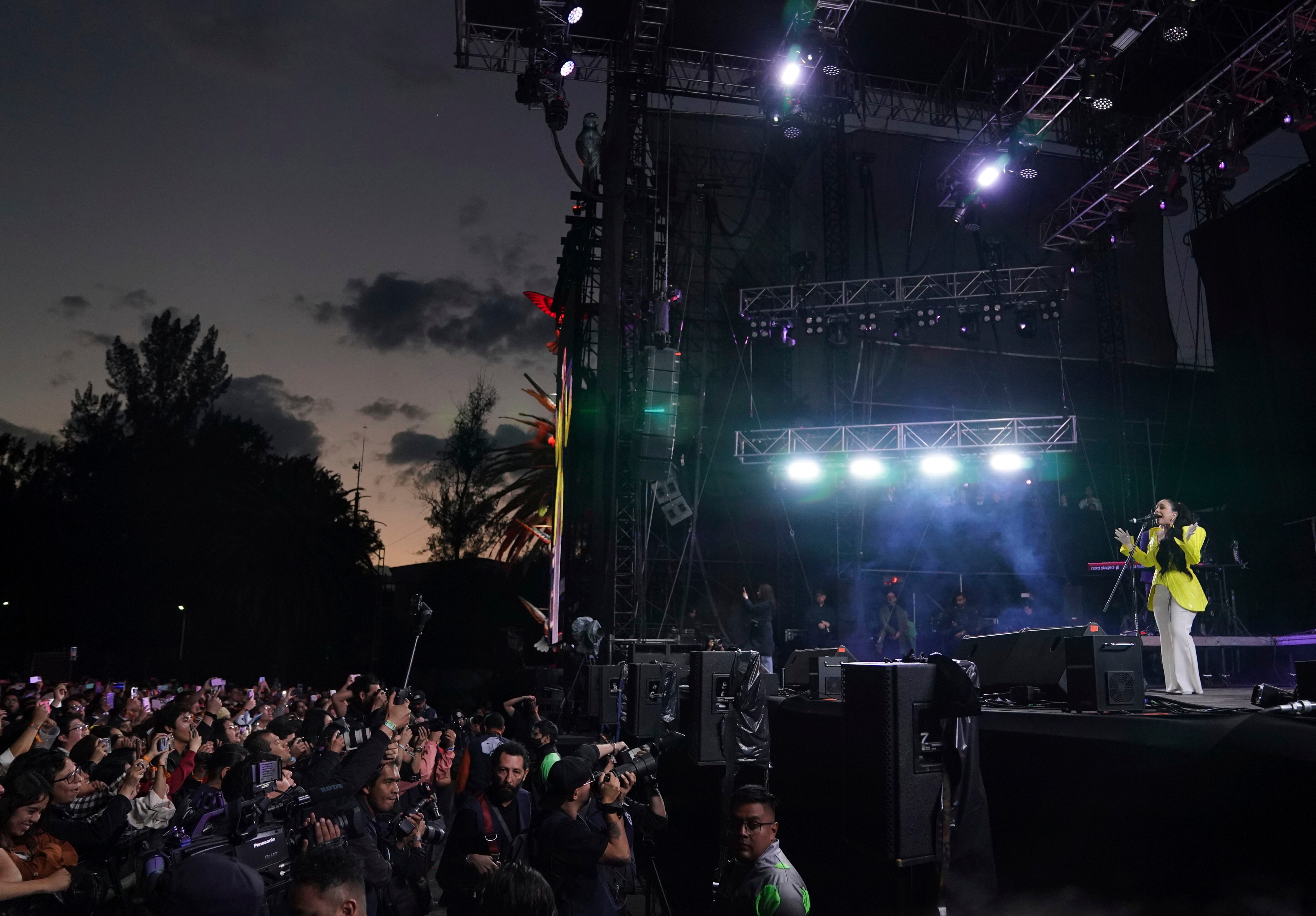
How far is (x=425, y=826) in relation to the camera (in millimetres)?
4559

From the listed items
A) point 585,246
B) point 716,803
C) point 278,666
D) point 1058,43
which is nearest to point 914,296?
point 1058,43

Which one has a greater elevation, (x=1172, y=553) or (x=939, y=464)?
(x=939, y=464)

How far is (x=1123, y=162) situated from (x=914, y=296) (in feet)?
12.6

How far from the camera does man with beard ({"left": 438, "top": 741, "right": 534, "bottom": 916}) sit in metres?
4.20

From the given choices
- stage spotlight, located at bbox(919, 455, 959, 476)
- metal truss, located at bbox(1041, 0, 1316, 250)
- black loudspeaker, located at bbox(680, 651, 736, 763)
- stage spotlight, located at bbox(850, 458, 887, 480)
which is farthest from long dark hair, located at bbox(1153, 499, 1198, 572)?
stage spotlight, located at bbox(850, 458, 887, 480)

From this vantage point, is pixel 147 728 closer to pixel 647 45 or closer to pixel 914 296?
pixel 647 45

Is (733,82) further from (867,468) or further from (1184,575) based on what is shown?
(1184,575)

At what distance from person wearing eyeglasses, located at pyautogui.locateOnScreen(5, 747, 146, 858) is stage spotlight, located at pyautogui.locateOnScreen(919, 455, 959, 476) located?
13689 mm

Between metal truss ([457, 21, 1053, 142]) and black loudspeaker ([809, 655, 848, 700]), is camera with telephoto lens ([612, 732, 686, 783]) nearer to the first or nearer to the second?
black loudspeaker ([809, 655, 848, 700])

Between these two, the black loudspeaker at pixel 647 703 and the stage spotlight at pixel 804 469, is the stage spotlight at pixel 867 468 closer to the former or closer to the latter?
the stage spotlight at pixel 804 469

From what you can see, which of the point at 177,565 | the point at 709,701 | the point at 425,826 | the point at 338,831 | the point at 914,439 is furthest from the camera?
the point at 177,565

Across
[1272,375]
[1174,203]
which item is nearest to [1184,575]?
[1174,203]

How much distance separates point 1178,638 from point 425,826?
6368 mm

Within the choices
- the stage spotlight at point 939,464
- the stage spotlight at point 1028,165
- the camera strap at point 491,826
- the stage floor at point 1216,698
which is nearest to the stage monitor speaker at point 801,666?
the stage floor at point 1216,698
